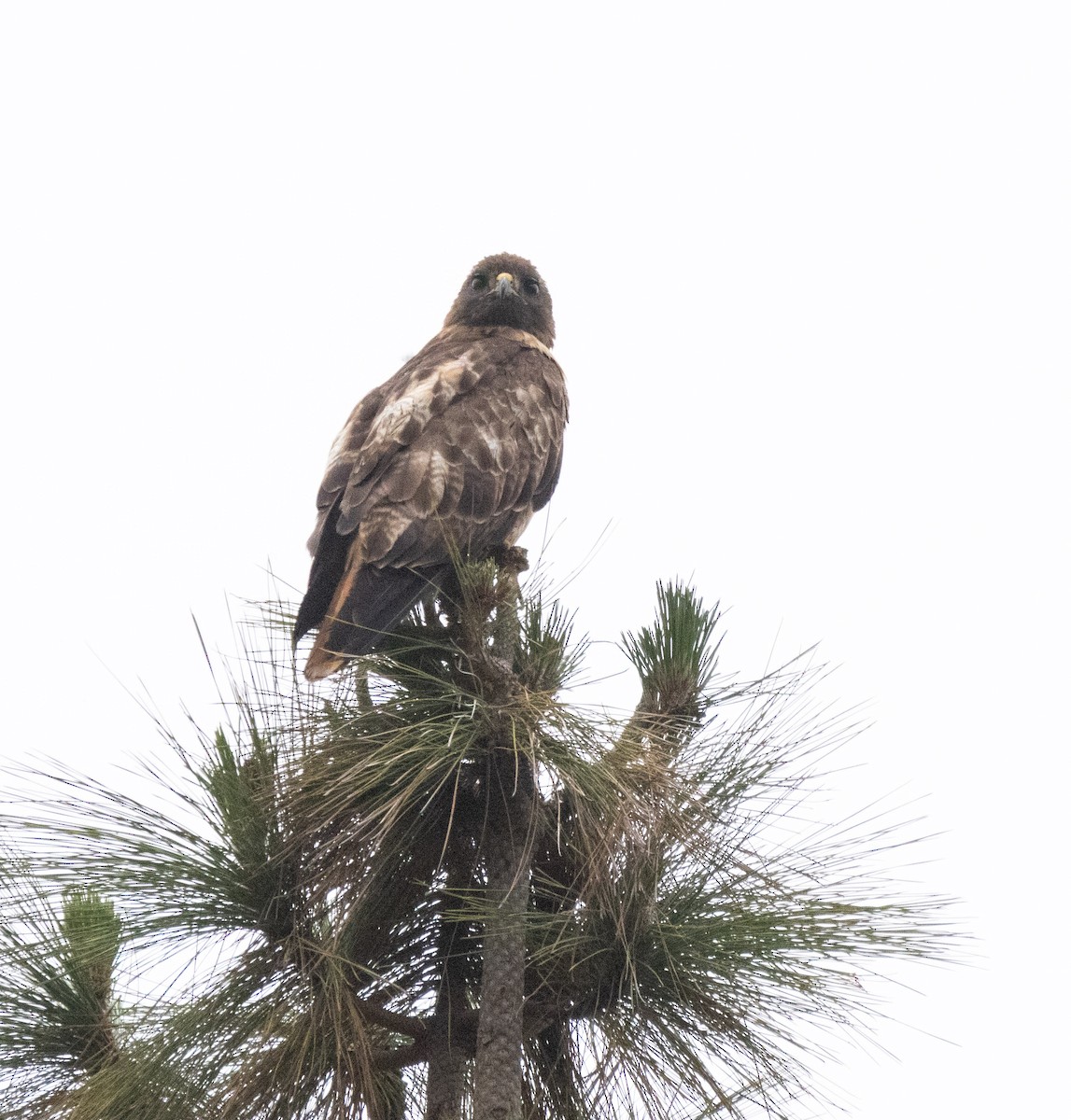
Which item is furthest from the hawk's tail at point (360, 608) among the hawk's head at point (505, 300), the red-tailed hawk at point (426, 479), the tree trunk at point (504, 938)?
the hawk's head at point (505, 300)

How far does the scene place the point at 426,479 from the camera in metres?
4.43

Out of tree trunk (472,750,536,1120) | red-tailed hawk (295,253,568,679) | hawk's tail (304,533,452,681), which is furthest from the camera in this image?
red-tailed hawk (295,253,568,679)

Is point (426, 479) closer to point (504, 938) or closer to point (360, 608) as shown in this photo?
point (360, 608)

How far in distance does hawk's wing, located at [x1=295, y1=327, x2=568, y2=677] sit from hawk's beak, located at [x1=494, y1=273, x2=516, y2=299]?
0.68 meters

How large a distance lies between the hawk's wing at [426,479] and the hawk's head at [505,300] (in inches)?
26.8

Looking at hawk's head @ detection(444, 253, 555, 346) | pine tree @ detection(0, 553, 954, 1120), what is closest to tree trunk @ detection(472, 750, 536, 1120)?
pine tree @ detection(0, 553, 954, 1120)

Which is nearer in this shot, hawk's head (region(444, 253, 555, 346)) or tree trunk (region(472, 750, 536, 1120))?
tree trunk (region(472, 750, 536, 1120))

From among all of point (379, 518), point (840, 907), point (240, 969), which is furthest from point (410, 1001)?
point (379, 518)

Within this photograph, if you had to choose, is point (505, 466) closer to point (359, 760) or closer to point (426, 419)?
point (426, 419)

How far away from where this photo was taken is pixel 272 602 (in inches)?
159

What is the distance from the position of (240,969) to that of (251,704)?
1.99 ft

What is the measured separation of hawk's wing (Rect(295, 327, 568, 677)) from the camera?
3902 mm

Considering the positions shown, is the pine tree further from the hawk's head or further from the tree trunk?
the hawk's head

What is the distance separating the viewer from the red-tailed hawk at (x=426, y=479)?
3.89 meters
